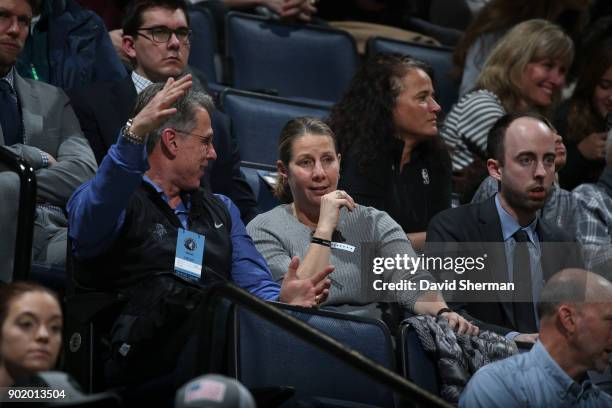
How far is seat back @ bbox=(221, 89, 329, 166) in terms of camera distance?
5.05m

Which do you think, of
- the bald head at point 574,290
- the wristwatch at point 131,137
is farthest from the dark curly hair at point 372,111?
the wristwatch at point 131,137

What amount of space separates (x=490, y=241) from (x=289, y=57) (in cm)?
191

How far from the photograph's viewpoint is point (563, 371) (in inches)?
134

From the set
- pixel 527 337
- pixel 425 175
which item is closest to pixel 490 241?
pixel 527 337

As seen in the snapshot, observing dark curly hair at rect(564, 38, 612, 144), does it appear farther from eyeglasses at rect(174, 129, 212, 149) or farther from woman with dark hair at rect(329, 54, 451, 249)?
eyeglasses at rect(174, 129, 212, 149)

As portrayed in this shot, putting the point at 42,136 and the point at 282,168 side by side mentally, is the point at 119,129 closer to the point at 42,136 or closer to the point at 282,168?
the point at 42,136

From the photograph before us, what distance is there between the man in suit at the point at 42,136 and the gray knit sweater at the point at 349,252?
0.61 metres

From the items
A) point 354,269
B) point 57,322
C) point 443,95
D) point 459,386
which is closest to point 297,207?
point 354,269

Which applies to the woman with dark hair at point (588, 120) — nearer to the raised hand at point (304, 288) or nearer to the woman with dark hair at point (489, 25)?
the woman with dark hair at point (489, 25)

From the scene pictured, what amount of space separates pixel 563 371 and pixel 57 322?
142cm

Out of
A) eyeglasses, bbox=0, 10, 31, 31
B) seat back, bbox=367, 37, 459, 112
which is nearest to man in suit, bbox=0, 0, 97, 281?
eyeglasses, bbox=0, 10, 31, 31

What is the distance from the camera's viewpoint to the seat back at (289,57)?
5.71m

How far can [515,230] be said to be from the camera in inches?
166

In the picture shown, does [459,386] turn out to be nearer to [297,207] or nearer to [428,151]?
[297,207]
